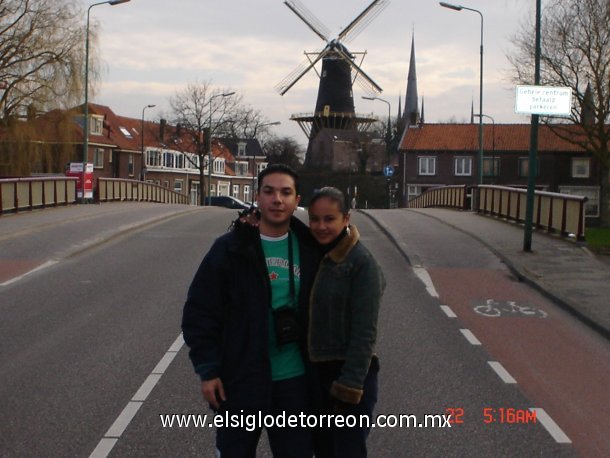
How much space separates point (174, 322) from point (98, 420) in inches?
179

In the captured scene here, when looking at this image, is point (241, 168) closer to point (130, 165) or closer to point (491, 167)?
point (130, 165)

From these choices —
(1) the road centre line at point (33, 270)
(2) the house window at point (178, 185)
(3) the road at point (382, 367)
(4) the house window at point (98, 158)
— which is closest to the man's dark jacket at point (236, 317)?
(3) the road at point (382, 367)

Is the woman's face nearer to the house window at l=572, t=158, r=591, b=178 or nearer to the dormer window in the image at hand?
the house window at l=572, t=158, r=591, b=178

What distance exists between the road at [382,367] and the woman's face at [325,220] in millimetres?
2489

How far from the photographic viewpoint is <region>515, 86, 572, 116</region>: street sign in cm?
1853

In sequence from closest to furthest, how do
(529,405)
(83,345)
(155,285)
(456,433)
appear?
(456,433)
(529,405)
(83,345)
(155,285)

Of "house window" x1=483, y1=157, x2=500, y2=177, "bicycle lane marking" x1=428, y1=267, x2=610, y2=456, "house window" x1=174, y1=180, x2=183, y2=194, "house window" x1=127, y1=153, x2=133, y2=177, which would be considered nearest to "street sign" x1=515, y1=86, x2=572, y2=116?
"bicycle lane marking" x1=428, y1=267, x2=610, y2=456

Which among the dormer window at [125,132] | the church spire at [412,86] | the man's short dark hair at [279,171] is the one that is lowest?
the man's short dark hair at [279,171]

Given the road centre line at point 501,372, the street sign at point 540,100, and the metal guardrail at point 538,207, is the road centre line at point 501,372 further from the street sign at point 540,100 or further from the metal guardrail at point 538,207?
the metal guardrail at point 538,207

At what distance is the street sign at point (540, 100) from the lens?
60.8 ft

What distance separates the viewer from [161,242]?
2169 centimetres

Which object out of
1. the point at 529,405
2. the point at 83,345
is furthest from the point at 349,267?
the point at 83,345

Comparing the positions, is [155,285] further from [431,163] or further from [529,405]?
[431,163]

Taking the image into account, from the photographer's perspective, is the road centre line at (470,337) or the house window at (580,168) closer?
A: the road centre line at (470,337)
